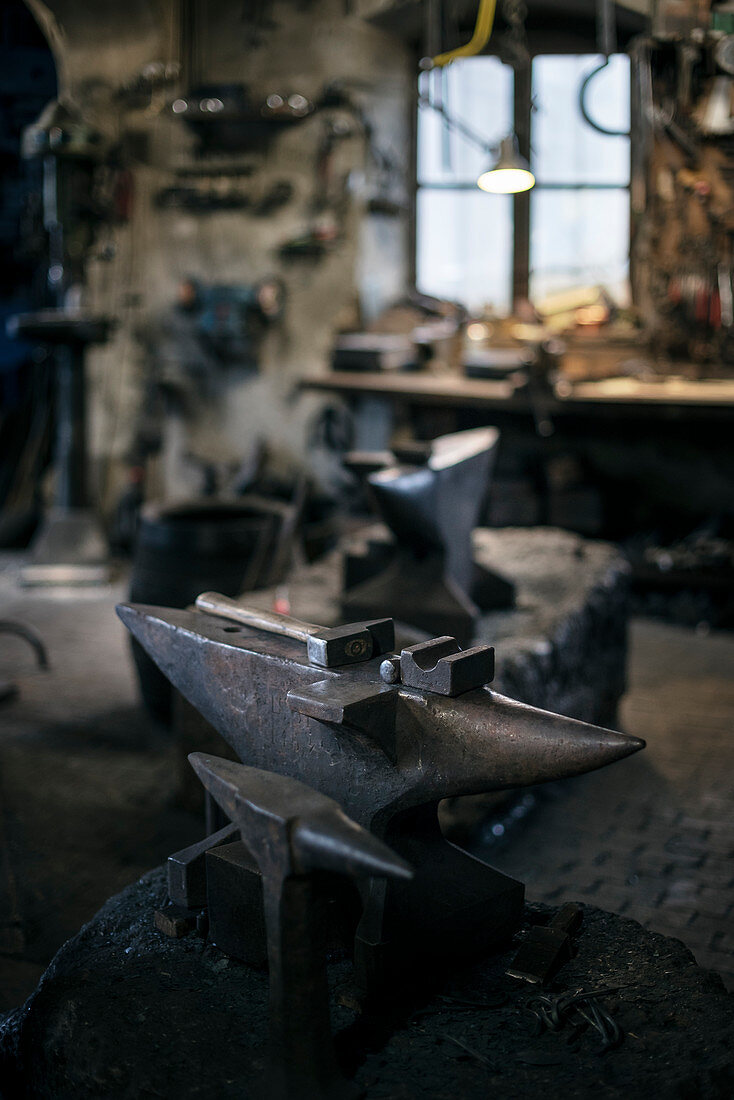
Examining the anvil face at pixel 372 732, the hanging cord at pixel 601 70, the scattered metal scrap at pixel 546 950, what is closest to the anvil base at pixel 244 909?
the anvil face at pixel 372 732

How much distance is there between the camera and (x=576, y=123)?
6.74 meters

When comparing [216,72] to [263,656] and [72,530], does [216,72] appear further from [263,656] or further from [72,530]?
[263,656]

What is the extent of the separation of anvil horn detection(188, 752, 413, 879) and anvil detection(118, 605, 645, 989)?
11cm

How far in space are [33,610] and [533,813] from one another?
10.8 feet

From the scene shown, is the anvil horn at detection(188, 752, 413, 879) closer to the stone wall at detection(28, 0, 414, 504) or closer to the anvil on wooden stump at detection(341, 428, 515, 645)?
the anvil on wooden stump at detection(341, 428, 515, 645)

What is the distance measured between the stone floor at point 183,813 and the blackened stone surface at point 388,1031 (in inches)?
42.0

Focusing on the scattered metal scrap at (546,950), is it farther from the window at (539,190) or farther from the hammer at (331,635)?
the window at (539,190)

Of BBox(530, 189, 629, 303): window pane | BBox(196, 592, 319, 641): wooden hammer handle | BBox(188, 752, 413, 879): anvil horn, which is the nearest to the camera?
BBox(188, 752, 413, 879): anvil horn

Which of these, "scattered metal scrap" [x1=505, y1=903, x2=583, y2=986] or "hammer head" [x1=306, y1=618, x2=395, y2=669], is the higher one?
"hammer head" [x1=306, y1=618, x2=395, y2=669]

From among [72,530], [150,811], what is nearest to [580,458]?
[72,530]

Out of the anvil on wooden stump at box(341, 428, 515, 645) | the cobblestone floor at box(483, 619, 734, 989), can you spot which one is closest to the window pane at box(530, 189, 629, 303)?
the cobblestone floor at box(483, 619, 734, 989)

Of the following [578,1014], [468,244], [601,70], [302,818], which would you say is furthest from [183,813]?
[468,244]

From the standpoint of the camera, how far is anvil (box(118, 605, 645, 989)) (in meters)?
1.47

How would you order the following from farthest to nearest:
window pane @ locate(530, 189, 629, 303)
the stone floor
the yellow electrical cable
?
1. window pane @ locate(530, 189, 629, 303)
2. the yellow electrical cable
3. the stone floor
